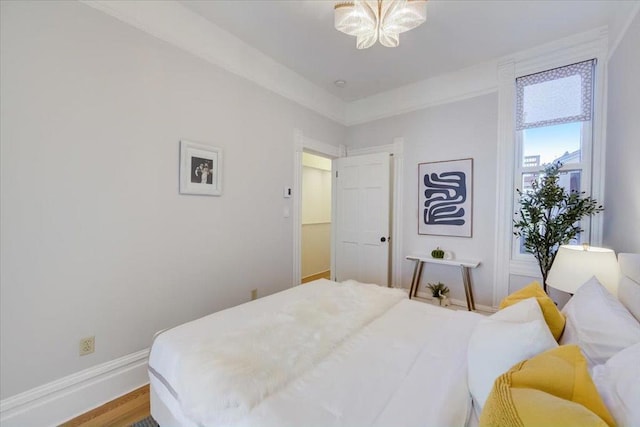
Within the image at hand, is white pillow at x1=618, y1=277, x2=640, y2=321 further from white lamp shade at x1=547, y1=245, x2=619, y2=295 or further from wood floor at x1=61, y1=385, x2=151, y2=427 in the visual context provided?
wood floor at x1=61, y1=385, x2=151, y2=427

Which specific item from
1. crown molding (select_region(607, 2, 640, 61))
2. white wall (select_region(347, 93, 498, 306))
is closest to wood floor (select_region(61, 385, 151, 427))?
white wall (select_region(347, 93, 498, 306))

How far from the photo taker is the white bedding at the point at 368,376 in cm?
92

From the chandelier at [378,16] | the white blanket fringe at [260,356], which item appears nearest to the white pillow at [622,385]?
the white blanket fringe at [260,356]

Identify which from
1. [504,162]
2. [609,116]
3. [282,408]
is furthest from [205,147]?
[609,116]

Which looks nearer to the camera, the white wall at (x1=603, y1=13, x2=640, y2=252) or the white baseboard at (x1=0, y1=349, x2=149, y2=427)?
the white baseboard at (x1=0, y1=349, x2=149, y2=427)

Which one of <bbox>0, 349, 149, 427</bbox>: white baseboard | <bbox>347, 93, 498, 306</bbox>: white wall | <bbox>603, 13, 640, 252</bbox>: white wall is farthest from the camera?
<bbox>347, 93, 498, 306</bbox>: white wall

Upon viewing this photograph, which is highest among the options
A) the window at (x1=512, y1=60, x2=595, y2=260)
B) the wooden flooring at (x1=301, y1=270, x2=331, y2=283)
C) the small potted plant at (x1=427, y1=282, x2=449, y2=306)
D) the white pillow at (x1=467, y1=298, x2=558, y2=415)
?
the window at (x1=512, y1=60, x2=595, y2=260)

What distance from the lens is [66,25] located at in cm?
167

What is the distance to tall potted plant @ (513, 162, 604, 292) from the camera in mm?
2326

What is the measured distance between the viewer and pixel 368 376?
112cm

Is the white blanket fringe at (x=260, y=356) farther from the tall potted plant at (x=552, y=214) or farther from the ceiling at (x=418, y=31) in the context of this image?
the ceiling at (x=418, y=31)

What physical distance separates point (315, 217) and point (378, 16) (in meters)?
3.63

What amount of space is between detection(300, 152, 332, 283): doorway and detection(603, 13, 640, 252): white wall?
11.4 feet

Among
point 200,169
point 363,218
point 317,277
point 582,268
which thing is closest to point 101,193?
point 200,169
